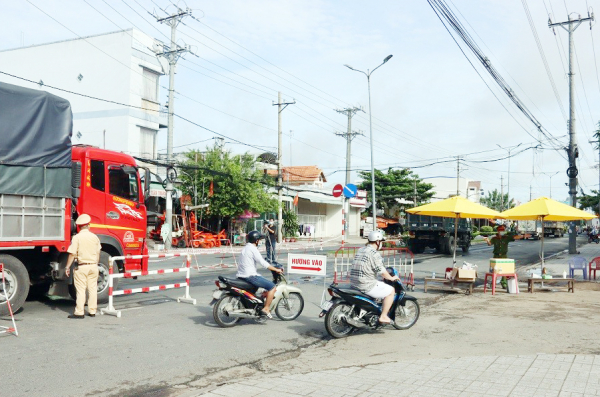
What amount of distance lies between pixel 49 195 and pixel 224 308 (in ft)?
12.1

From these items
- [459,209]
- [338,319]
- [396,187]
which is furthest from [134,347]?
[396,187]

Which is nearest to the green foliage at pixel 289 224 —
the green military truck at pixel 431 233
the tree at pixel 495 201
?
the green military truck at pixel 431 233

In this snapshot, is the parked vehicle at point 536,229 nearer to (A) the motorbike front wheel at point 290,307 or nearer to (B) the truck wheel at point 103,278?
(A) the motorbike front wheel at point 290,307

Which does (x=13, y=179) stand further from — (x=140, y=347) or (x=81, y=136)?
(x=81, y=136)

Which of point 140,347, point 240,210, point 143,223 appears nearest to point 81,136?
point 240,210

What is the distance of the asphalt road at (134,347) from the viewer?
5895mm

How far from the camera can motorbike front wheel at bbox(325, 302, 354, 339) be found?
8.12m

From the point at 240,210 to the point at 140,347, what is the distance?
1009 inches

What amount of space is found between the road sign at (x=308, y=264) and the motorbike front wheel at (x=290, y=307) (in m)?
1.29

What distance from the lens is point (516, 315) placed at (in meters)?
10.5

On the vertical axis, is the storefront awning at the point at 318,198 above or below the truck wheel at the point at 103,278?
above

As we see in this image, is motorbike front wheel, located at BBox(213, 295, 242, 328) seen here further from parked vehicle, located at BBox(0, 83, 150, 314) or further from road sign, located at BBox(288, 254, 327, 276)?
parked vehicle, located at BBox(0, 83, 150, 314)

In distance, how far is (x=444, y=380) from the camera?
5902 mm

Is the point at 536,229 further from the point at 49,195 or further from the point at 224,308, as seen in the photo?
the point at 49,195
